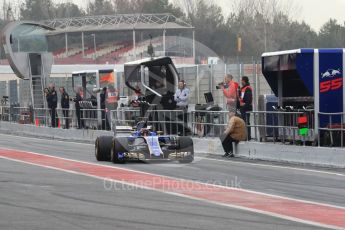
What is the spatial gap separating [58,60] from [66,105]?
46003 millimetres

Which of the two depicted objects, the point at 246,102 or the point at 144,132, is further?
the point at 246,102

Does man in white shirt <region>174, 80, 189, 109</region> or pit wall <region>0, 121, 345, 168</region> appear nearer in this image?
pit wall <region>0, 121, 345, 168</region>

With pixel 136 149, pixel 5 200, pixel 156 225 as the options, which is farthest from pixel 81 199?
pixel 136 149

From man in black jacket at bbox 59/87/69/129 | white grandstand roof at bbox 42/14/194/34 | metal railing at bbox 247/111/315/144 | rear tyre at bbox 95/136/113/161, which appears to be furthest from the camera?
white grandstand roof at bbox 42/14/194/34

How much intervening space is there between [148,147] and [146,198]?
5.97 m

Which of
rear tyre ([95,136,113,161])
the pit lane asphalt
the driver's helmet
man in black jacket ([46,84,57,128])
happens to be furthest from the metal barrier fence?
man in black jacket ([46,84,57,128])

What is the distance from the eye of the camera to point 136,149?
18.6m

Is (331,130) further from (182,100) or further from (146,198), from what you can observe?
(146,198)

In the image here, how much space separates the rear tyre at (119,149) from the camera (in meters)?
18.6

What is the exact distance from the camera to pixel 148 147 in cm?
1858

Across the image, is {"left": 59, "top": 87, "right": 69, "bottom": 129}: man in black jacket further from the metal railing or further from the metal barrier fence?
the metal barrier fence

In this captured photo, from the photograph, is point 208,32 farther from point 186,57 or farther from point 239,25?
point 186,57

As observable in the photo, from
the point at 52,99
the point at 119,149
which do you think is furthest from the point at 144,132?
the point at 52,99

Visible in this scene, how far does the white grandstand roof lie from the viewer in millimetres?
79000
